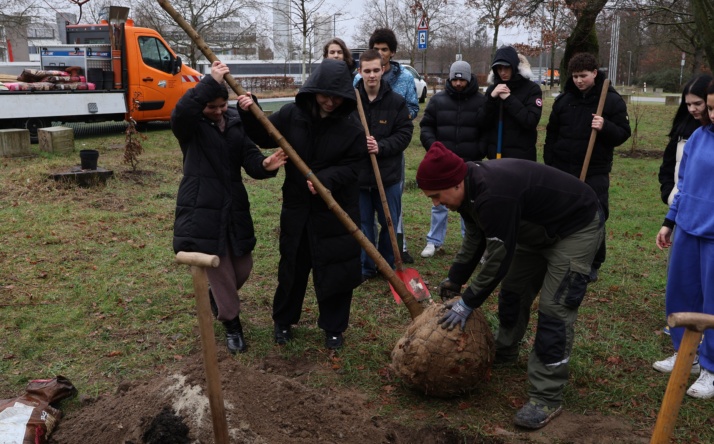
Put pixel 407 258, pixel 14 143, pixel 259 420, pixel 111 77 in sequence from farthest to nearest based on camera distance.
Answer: pixel 111 77 → pixel 14 143 → pixel 407 258 → pixel 259 420

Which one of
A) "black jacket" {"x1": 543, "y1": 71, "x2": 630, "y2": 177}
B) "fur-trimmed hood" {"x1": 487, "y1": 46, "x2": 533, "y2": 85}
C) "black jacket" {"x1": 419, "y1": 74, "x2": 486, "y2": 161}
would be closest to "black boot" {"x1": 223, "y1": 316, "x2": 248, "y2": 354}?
"black jacket" {"x1": 419, "y1": 74, "x2": 486, "y2": 161}

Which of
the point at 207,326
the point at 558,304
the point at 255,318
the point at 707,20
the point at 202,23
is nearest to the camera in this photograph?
the point at 207,326

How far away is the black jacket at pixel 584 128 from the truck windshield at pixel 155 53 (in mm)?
12256

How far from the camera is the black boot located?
426cm

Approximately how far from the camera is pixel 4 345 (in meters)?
4.37

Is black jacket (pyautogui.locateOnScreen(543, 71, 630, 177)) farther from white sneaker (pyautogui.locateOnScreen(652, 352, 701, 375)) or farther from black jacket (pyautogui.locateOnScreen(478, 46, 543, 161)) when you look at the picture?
white sneaker (pyautogui.locateOnScreen(652, 352, 701, 375))

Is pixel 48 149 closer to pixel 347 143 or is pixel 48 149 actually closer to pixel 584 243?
pixel 347 143

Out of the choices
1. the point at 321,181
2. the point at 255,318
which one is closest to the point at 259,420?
the point at 321,181

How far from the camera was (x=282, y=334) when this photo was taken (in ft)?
14.5

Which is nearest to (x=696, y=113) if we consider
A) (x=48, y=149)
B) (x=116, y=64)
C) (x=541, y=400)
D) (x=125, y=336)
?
(x=541, y=400)

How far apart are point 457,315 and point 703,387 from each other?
1667mm

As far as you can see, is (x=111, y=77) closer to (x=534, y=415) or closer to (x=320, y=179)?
(x=320, y=179)

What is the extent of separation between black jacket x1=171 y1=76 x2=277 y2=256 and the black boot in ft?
1.79

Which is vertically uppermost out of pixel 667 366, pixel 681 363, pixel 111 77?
pixel 111 77
